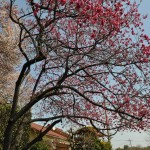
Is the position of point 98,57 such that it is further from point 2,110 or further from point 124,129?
point 2,110

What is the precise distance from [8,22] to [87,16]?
14.0 m

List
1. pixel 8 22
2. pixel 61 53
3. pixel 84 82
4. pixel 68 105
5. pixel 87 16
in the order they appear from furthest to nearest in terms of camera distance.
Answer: pixel 8 22 < pixel 68 105 < pixel 84 82 < pixel 61 53 < pixel 87 16

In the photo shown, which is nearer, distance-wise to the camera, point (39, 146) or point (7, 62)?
point (7, 62)

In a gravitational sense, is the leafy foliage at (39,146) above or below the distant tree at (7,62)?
below

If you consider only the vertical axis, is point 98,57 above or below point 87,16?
below

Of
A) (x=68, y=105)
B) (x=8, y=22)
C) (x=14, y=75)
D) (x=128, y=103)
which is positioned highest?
(x=8, y=22)

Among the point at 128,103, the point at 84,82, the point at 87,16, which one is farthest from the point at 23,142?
the point at 87,16

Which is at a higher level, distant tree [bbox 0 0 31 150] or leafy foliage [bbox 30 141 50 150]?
distant tree [bbox 0 0 31 150]

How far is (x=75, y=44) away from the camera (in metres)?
10.4

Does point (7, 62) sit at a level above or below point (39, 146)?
above

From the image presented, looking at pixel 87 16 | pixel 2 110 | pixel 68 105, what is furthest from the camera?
pixel 2 110

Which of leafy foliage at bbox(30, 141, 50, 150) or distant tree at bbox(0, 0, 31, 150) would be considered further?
leafy foliage at bbox(30, 141, 50, 150)

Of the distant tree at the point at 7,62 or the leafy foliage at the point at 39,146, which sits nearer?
the distant tree at the point at 7,62

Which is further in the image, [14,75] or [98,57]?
[14,75]
